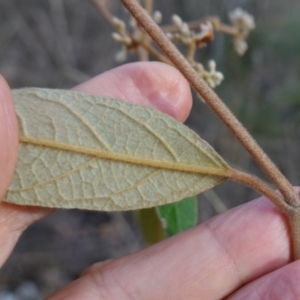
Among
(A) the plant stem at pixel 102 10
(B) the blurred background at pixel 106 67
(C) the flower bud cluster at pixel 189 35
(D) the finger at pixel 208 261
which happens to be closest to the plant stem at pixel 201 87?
(D) the finger at pixel 208 261

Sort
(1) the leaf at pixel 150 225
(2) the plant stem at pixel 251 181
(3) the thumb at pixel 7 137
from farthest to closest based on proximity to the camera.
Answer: (1) the leaf at pixel 150 225 < (2) the plant stem at pixel 251 181 < (3) the thumb at pixel 7 137

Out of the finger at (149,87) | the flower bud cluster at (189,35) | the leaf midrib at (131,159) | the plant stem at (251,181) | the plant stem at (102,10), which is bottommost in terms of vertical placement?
the plant stem at (251,181)

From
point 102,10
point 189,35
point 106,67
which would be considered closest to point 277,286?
point 189,35

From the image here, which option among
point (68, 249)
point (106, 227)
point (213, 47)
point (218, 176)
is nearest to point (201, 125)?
point (213, 47)

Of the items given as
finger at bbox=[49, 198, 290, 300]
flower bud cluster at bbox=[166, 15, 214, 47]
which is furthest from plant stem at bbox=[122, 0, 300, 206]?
flower bud cluster at bbox=[166, 15, 214, 47]

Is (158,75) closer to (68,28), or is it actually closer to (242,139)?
(242,139)

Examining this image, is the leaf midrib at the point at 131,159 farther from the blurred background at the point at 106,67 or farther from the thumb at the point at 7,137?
the blurred background at the point at 106,67

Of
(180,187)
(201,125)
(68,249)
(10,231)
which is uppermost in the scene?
(180,187)
